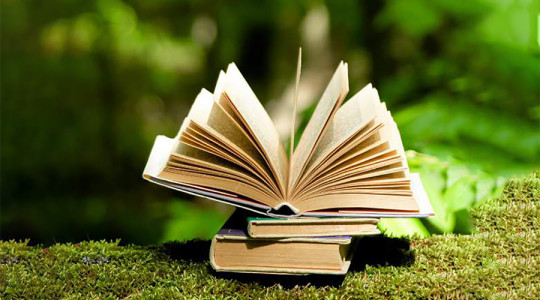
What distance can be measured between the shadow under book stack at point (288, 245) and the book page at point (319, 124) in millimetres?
122

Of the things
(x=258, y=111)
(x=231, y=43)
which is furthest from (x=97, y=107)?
(x=258, y=111)

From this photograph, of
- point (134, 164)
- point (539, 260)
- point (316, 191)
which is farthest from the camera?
point (134, 164)

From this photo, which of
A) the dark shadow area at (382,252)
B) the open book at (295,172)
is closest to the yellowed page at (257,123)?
the open book at (295,172)

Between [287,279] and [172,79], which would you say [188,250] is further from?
[172,79]

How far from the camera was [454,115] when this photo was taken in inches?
108

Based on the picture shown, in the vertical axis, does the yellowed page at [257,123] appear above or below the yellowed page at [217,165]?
above

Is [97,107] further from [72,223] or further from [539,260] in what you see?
[539,260]

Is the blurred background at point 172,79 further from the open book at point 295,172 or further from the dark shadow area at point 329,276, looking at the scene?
the open book at point 295,172

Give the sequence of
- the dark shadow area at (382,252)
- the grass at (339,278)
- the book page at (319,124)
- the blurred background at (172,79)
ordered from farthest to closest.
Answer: the blurred background at (172,79) → the dark shadow area at (382,252) → the grass at (339,278) → the book page at (319,124)

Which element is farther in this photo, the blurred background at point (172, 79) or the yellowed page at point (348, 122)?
the blurred background at point (172, 79)

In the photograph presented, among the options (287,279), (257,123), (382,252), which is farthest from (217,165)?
(382,252)

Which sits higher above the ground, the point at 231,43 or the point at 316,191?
the point at 231,43

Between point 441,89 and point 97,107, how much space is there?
66.3 inches

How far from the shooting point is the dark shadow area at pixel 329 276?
1.72 metres
